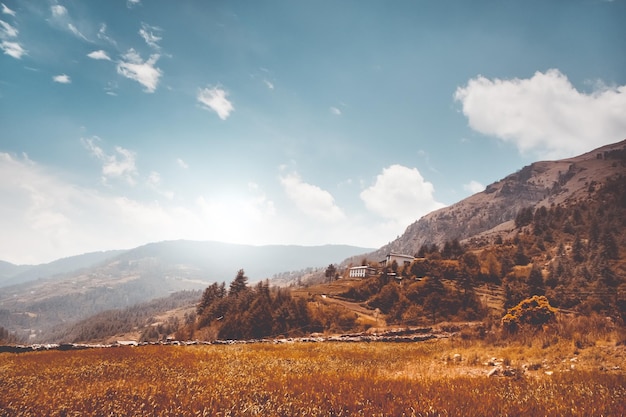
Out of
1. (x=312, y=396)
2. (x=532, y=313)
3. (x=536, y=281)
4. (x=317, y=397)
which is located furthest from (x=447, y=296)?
(x=317, y=397)

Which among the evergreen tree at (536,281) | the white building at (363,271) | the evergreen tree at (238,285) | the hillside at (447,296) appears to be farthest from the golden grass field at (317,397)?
the white building at (363,271)

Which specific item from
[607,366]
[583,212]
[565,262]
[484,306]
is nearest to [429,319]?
[484,306]

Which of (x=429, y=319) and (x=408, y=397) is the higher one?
(x=408, y=397)

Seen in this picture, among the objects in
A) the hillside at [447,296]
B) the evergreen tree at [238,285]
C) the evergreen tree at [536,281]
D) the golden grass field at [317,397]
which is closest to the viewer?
the golden grass field at [317,397]

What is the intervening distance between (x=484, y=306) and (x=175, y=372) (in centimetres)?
A: 5211

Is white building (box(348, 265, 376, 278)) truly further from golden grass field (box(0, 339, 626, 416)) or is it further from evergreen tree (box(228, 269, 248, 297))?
golden grass field (box(0, 339, 626, 416))

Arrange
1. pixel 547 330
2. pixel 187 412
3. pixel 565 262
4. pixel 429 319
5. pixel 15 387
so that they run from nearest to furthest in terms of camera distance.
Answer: pixel 187 412 → pixel 15 387 → pixel 547 330 → pixel 429 319 → pixel 565 262

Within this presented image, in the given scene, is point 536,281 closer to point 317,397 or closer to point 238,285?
point 238,285

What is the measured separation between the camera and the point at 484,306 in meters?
50.0

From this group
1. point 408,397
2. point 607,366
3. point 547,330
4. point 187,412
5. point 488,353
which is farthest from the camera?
point 547,330

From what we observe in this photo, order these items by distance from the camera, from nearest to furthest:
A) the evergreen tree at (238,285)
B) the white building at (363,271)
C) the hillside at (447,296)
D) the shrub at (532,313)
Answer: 1. the shrub at (532,313)
2. the hillside at (447,296)
3. the evergreen tree at (238,285)
4. the white building at (363,271)

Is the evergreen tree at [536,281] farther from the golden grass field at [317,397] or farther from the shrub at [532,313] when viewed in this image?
the golden grass field at [317,397]

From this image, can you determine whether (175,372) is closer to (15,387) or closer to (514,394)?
(15,387)

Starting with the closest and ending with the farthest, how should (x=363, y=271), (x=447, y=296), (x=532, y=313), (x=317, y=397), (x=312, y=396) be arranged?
(x=317, y=397) < (x=312, y=396) < (x=532, y=313) < (x=447, y=296) < (x=363, y=271)
